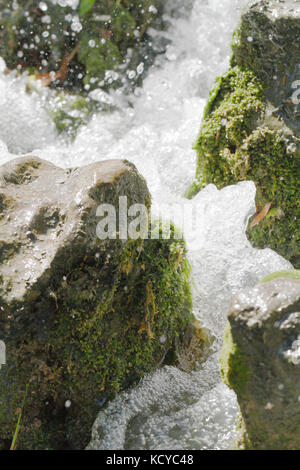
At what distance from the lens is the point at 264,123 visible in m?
3.16

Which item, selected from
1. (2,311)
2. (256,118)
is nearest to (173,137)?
(256,118)

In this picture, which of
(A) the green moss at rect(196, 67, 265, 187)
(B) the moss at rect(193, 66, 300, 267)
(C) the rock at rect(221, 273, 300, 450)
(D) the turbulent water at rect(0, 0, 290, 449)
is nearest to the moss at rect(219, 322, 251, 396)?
(C) the rock at rect(221, 273, 300, 450)

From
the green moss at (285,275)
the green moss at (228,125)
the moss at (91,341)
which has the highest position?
the green moss at (228,125)

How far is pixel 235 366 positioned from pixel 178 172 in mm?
2184

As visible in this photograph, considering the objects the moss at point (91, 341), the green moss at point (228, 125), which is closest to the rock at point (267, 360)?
the moss at point (91, 341)

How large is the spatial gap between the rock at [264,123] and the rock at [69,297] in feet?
3.19

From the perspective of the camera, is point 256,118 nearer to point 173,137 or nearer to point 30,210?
point 173,137

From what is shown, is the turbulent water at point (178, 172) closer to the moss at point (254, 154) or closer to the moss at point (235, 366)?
the moss at point (254, 154)

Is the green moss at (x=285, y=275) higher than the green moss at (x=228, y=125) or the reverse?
the reverse

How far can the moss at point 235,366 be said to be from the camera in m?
1.95

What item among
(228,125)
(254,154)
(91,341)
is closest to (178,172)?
(228,125)

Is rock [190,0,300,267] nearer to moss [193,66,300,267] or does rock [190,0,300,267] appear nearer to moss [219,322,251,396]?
moss [193,66,300,267]

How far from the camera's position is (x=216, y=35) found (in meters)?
4.95

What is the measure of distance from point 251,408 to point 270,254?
45.9 inches
